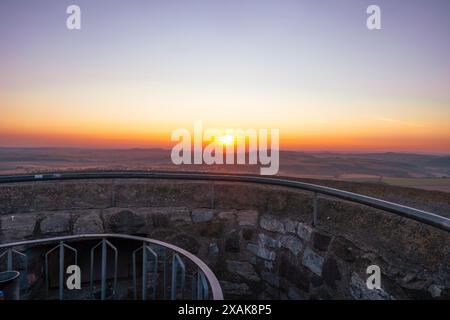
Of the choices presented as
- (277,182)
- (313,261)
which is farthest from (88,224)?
(313,261)

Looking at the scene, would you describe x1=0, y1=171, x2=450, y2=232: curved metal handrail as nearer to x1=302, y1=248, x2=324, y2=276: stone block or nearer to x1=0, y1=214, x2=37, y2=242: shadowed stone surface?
x1=0, y1=214, x2=37, y2=242: shadowed stone surface

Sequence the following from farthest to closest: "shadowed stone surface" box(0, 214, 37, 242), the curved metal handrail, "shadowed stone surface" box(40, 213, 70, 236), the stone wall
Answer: "shadowed stone surface" box(40, 213, 70, 236), "shadowed stone surface" box(0, 214, 37, 242), the stone wall, the curved metal handrail

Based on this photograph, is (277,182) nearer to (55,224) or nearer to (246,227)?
(246,227)

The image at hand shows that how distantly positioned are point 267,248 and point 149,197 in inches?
80.3

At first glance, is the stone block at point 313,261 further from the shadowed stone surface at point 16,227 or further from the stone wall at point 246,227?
the shadowed stone surface at point 16,227

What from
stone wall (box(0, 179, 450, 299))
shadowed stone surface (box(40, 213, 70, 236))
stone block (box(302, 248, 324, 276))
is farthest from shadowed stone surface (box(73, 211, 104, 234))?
stone block (box(302, 248, 324, 276))

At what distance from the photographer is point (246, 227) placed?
4715 millimetres

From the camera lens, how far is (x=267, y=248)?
448 cm

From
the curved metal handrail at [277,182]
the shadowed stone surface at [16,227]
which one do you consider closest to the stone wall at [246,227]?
the shadowed stone surface at [16,227]

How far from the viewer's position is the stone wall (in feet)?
10.7

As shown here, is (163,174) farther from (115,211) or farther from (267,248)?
(267,248)

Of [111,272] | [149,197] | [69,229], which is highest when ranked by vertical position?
[149,197]

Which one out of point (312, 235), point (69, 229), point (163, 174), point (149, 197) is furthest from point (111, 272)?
point (312, 235)
